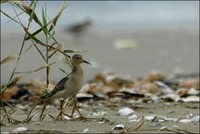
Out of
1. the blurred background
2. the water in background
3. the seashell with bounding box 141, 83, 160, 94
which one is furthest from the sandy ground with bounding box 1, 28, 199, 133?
the water in background

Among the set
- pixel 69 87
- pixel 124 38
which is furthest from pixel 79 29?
pixel 69 87

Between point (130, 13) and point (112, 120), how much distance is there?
65.5 feet

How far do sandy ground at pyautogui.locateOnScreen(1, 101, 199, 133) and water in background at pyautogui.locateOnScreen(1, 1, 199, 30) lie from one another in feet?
48.8

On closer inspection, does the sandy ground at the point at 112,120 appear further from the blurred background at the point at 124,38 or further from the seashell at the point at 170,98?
the blurred background at the point at 124,38

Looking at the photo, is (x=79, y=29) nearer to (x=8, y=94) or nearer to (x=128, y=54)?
(x=128, y=54)

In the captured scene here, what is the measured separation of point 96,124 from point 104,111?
1337 millimetres

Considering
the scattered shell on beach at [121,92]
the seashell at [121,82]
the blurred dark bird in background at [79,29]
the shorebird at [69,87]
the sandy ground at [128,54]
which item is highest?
the blurred dark bird in background at [79,29]

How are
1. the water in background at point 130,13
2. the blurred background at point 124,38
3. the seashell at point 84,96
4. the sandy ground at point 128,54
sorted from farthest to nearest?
the water in background at point 130,13 → the blurred background at point 124,38 → the sandy ground at point 128,54 → the seashell at point 84,96

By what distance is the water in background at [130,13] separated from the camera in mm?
21875

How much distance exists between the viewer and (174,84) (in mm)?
8094

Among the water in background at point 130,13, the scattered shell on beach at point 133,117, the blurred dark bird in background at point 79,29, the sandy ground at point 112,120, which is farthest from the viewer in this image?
the water in background at point 130,13

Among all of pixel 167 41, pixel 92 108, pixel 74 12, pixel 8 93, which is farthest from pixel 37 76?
pixel 74 12

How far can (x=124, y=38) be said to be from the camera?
16281mm

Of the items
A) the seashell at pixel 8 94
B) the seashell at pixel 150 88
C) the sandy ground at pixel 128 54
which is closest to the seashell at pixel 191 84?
the seashell at pixel 150 88
